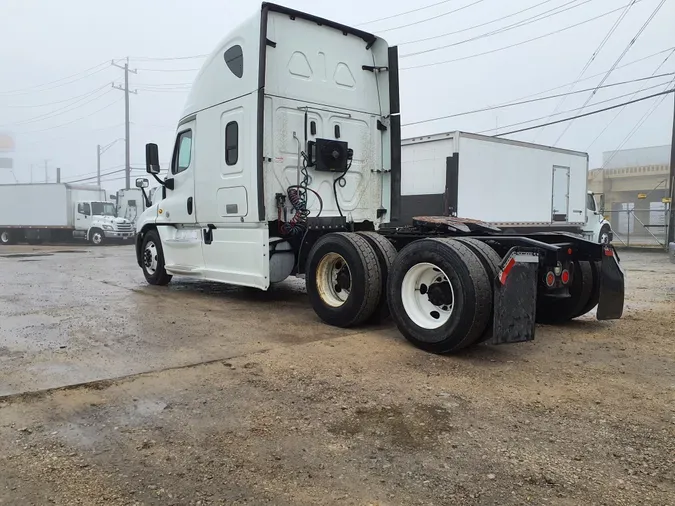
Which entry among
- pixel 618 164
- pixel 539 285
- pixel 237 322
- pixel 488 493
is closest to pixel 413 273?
pixel 539 285

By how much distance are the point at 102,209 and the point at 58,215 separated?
242 centimetres

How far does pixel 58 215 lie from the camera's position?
100ft

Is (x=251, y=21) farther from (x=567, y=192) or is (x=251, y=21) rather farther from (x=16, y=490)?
(x=567, y=192)

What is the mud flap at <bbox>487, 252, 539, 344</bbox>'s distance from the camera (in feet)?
15.2

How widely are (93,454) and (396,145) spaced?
6459 mm

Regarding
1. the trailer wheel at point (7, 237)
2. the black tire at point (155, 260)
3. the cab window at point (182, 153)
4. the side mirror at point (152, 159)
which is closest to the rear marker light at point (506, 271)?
the cab window at point (182, 153)

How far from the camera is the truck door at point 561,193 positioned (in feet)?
61.5

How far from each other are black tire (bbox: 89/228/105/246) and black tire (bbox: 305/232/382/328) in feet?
87.7

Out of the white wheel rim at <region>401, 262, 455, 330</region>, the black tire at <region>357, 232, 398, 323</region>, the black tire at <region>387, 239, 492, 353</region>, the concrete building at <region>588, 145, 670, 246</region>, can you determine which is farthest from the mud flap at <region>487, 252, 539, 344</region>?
the concrete building at <region>588, 145, 670, 246</region>

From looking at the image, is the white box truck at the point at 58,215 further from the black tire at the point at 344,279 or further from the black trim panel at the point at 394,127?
the black tire at the point at 344,279

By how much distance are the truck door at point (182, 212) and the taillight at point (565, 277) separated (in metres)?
5.39

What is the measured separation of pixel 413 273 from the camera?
213 inches

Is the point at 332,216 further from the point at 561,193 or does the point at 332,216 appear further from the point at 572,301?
the point at 561,193

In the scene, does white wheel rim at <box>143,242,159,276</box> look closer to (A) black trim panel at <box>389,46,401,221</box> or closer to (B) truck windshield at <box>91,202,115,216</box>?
(A) black trim panel at <box>389,46,401,221</box>
